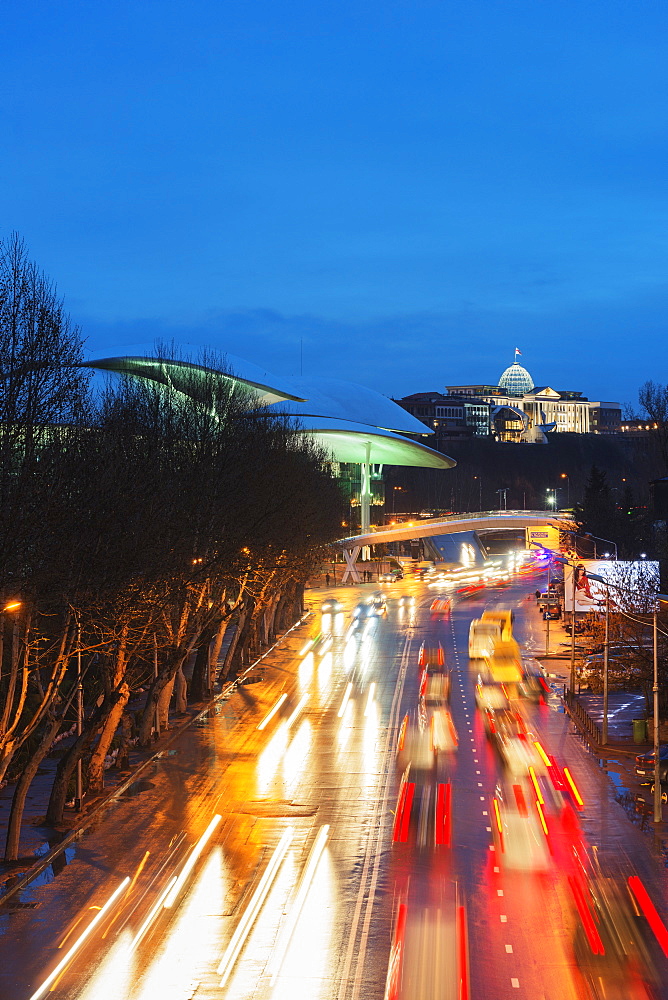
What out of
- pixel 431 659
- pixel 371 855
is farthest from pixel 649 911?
pixel 431 659

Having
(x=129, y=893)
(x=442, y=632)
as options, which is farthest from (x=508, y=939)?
(x=442, y=632)

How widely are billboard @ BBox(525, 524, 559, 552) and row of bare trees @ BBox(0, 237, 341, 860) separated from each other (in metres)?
72.4

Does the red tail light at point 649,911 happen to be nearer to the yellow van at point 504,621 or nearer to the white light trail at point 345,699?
the white light trail at point 345,699

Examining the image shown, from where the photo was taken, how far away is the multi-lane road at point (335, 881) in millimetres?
16172

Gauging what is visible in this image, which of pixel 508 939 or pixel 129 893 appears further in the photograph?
pixel 129 893

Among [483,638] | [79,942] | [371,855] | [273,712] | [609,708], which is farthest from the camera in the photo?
[483,638]

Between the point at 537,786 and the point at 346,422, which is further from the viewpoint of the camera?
the point at 346,422

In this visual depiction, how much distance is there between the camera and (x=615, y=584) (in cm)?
4716

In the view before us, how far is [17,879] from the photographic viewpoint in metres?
21.1

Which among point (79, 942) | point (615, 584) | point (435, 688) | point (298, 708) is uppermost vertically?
point (615, 584)

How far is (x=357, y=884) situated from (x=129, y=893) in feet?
13.7

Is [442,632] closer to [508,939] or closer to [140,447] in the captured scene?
[140,447]

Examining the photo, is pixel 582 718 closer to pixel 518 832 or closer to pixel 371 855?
pixel 518 832

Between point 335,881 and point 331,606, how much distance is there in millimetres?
61959
